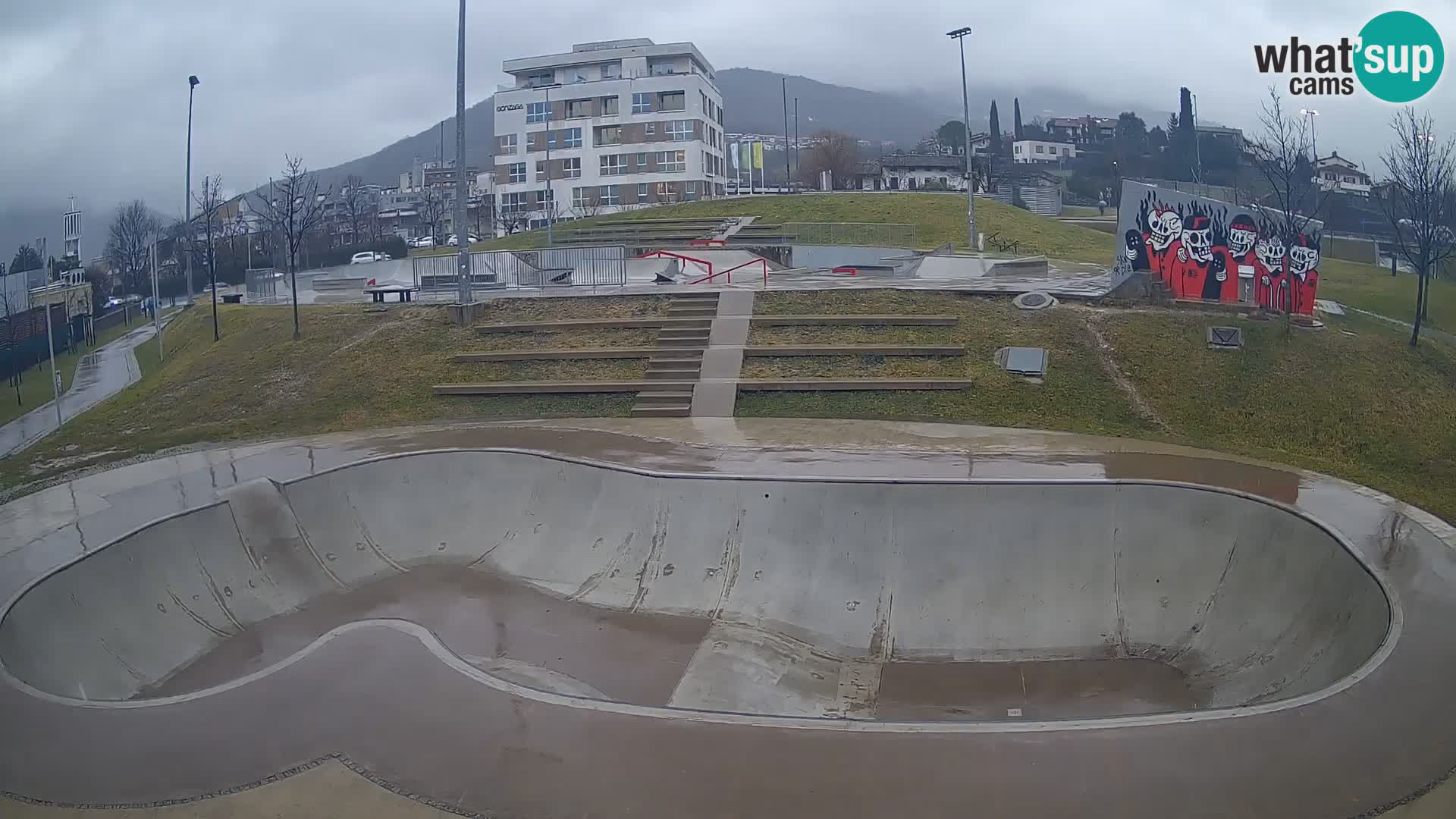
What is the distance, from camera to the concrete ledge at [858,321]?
2498cm

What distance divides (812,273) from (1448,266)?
2269 centimetres

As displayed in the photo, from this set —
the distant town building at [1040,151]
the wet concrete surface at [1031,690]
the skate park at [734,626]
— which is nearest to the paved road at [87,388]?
the skate park at [734,626]

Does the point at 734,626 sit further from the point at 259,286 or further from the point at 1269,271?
the point at 259,286

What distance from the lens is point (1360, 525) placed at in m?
13.0

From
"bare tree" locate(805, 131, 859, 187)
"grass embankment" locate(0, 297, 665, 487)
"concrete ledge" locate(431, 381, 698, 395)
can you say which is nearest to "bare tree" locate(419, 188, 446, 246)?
"bare tree" locate(805, 131, 859, 187)

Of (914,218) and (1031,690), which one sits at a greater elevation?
(914,218)

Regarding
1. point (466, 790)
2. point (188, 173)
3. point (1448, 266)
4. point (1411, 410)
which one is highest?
point (188, 173)

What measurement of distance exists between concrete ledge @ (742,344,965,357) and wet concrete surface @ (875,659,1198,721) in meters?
11.6

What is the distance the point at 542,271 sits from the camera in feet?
115

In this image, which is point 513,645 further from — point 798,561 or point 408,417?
point 408,417

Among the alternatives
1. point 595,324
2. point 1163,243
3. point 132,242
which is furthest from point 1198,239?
point 132,242

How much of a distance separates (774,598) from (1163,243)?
1680 cm

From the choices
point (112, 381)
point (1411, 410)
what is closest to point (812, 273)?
point (1411, 410)

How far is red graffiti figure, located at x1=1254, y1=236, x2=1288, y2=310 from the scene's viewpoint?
2358 centimetres
